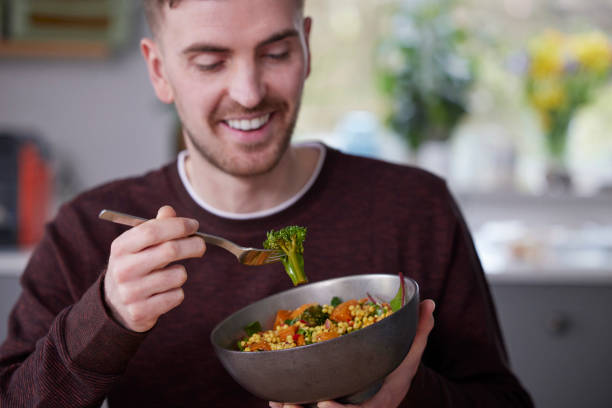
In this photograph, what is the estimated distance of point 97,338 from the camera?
0.94 metres

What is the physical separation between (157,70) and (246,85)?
1.03 feet

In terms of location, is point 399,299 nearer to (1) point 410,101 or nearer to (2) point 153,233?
(2) point 153,233

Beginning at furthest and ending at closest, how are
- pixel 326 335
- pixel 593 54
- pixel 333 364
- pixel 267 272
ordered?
pixel 593 54
pixel 267 272
pixel 326 335
pixel 333 364

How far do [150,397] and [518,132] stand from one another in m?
2.33

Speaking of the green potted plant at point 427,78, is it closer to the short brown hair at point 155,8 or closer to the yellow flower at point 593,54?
the yellow flower at point 593,54

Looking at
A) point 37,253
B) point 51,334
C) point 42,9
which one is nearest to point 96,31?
point 42,9

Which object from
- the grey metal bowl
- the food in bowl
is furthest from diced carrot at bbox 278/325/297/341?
the grey metal bowl

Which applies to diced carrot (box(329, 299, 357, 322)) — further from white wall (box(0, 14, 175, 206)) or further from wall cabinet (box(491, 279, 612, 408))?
white wall (box(0, 14, 175, 206))

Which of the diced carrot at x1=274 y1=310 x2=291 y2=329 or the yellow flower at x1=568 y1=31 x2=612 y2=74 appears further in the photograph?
the yellow flower at x1=568 y1=31 x2=612 y2=74

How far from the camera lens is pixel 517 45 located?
3094mm

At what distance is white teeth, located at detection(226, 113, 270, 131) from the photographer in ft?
4.07

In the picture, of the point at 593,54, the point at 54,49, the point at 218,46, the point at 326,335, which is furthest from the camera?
the point at 54,49

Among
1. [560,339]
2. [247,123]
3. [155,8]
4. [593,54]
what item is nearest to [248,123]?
[247,123]

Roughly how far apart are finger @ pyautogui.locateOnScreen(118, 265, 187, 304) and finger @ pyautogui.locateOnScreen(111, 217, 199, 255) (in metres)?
0.04
